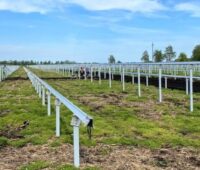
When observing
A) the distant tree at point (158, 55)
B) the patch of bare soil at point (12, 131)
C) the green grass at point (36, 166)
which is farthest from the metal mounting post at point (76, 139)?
the distant tree at point (158, 55)

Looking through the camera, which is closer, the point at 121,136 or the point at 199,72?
the point at 121,136

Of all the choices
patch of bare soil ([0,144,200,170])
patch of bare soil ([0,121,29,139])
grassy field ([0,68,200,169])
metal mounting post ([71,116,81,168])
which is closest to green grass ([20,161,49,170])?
grassy field ([0,68,200,169])

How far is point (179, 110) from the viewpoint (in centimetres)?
1288

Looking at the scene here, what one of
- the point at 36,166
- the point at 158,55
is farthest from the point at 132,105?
the point at 158,55

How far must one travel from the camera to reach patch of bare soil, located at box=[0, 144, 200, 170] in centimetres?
673

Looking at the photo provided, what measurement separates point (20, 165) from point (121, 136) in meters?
2.53

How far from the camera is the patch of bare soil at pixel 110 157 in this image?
673cm

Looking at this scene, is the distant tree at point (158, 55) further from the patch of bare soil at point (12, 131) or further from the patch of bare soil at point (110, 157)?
the patch of bare soil at point (110, 157)

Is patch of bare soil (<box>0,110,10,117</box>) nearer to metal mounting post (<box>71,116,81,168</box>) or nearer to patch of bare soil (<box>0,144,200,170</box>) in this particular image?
patch of bare soil (<box>0,144,200,170</box>)

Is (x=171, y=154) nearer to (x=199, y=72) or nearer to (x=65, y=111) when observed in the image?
(x=65, y=111)

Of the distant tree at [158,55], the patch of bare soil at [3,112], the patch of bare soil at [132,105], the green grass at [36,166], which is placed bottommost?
the green grass at [36,166]

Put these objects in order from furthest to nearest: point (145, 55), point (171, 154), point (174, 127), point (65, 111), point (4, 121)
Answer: point (145, 55), point (65, 111), point (4, 121), point (174, 127), point (171, 154)

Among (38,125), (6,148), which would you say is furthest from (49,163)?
(38,125)

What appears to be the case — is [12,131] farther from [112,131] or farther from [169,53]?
[169,53]
